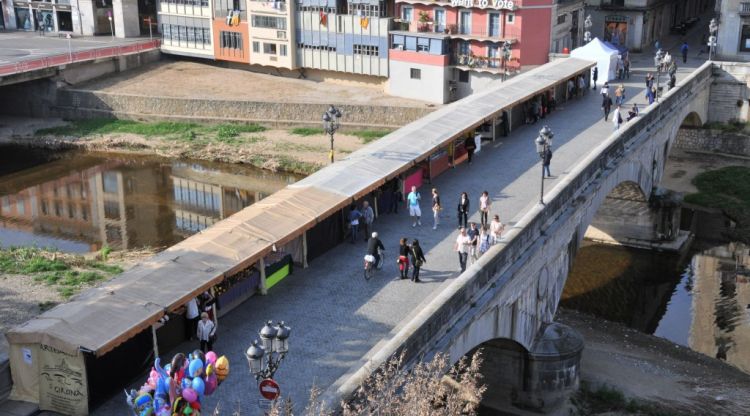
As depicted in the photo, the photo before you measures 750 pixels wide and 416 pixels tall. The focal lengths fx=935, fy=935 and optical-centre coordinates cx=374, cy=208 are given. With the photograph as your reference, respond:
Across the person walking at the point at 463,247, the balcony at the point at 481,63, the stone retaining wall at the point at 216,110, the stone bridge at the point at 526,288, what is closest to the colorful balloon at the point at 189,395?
the stone bridge at the point at 526,288

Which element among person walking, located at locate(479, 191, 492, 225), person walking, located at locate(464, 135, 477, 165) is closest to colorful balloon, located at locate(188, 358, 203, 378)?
person walking, located at locate(479, 191, 492, 225)

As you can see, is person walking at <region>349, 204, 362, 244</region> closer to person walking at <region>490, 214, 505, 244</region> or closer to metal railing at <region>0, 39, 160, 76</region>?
person walking at <region>490, 214, 505, 244</region>

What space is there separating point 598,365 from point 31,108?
2321 inches

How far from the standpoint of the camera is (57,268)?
4250 centimetres

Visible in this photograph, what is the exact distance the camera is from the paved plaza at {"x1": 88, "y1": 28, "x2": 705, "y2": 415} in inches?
908

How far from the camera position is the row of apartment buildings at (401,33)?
66.4m

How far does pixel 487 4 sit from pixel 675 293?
27.3 m

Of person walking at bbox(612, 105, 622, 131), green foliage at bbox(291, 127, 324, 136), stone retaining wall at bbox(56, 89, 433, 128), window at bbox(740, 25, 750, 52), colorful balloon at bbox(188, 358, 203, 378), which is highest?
window at bbox(740, 25, 750, 52)

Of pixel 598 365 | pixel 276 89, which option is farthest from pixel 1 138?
pixel 598 365

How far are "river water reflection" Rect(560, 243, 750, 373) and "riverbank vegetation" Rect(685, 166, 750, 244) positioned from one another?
3094mm

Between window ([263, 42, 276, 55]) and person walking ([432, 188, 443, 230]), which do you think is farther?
window ([263, 42, 276, 55])

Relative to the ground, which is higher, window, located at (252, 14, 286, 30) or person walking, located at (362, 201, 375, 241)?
window, located at (252, 14, 286, 30)

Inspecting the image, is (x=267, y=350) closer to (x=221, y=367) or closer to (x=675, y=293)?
(x=221, y=367)

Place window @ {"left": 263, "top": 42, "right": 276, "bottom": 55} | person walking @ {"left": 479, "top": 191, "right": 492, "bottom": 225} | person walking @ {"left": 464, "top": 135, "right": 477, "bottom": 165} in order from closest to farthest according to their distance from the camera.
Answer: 1. person walking @ {"left": 479, "top": 191, "right": 492, "bottom": 225}
2. person walking @ {"left": 464, "top": 135, "right": 477, "bottom": 165}
3. window @ {"left": 263, "top": 42, "right": 276, "bottom": 55}
